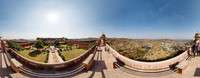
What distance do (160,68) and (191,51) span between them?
271 inches

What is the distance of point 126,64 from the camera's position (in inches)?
257

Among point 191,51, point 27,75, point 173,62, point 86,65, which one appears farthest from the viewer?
point 191,51

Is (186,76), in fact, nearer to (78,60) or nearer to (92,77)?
(92,77)

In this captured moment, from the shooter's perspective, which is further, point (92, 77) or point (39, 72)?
point (39, 72)

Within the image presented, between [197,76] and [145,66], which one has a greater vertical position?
[145,66]

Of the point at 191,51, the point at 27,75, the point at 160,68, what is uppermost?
the point at 191,51

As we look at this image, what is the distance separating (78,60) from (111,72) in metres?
3.20

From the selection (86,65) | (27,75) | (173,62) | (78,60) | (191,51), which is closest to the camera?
(27,75)

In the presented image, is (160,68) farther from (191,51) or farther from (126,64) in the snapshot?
(191,51)

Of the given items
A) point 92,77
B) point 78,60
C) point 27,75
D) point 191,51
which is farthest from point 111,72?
Answer: point 191,51

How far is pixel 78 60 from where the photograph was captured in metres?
7.24

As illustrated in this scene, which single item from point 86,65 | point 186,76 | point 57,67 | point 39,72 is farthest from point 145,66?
point 39,72

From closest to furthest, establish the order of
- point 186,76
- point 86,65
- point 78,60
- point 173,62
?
point 186,76
point 86,65
point 173,62
point 78,60

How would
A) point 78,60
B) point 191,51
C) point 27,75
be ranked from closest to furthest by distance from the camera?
1. point 27,75
2. point 78,60
3. point 191,51
